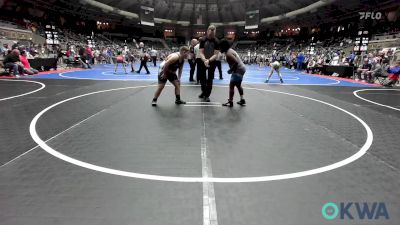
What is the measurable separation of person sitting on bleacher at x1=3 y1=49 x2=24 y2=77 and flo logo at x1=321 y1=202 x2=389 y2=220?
1366cm

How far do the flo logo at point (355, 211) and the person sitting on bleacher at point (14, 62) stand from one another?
13658mm

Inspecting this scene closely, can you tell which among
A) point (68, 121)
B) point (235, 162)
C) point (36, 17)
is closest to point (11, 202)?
point (235, 162)

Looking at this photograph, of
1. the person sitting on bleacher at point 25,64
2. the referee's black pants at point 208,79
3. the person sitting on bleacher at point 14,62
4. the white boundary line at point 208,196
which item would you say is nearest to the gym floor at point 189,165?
the white boundary line at point 208,196

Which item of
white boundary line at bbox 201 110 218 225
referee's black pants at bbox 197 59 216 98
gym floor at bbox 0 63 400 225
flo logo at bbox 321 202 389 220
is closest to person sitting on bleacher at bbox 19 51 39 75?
gym floor at bbox 0 63 400 225

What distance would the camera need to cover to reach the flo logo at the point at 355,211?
2461 mm

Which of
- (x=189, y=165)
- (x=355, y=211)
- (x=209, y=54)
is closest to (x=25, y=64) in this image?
(x=209, y=54)

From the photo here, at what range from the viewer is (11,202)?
8.38 ft

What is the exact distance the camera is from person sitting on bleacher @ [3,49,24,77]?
40.4 ft

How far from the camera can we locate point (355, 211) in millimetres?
2553

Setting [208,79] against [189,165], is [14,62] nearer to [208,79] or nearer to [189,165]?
[208,79]

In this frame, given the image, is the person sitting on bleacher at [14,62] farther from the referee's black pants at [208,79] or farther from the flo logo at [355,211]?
the flo logo at [355,211]

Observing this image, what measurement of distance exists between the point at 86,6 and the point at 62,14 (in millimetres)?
3800

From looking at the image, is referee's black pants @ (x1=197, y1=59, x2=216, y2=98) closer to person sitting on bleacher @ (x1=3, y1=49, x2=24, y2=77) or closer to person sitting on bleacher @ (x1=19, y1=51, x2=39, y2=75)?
person sitting on bleacher @ (x1=3, y1=49, x2=24, y2=77)

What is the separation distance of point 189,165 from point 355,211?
71.1 inches
